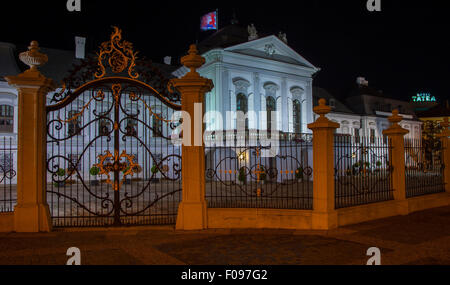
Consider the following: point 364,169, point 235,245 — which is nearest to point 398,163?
point 364,169

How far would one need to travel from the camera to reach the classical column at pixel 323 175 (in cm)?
729

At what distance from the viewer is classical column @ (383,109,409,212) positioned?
9148 mm

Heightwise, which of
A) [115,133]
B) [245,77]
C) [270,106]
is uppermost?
[245,77]

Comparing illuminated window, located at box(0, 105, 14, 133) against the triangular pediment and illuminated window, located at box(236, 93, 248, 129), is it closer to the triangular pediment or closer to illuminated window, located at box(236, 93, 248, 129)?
the triangular pediment

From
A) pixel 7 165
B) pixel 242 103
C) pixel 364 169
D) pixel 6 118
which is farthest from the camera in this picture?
pixel 242 103

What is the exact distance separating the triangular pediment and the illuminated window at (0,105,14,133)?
15170mm

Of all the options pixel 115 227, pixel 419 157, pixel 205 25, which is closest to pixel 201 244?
pixel 115 227

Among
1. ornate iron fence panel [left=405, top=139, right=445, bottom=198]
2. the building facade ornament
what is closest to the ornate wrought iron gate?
ornate iron fence panel [left=405, top=139, right=445, bottom=198]

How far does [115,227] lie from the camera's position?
7492 millimetres

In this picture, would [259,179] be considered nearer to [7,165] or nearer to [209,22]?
[7,165]

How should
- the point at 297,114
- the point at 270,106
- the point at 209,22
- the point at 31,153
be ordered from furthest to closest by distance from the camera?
1. the point at 209,22
2. the point at 297,114
3. the point at 270,106
4. the point at 31,153

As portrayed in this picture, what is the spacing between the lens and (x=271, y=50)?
93.1ft

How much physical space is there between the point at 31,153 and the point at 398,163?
28.2 feet
